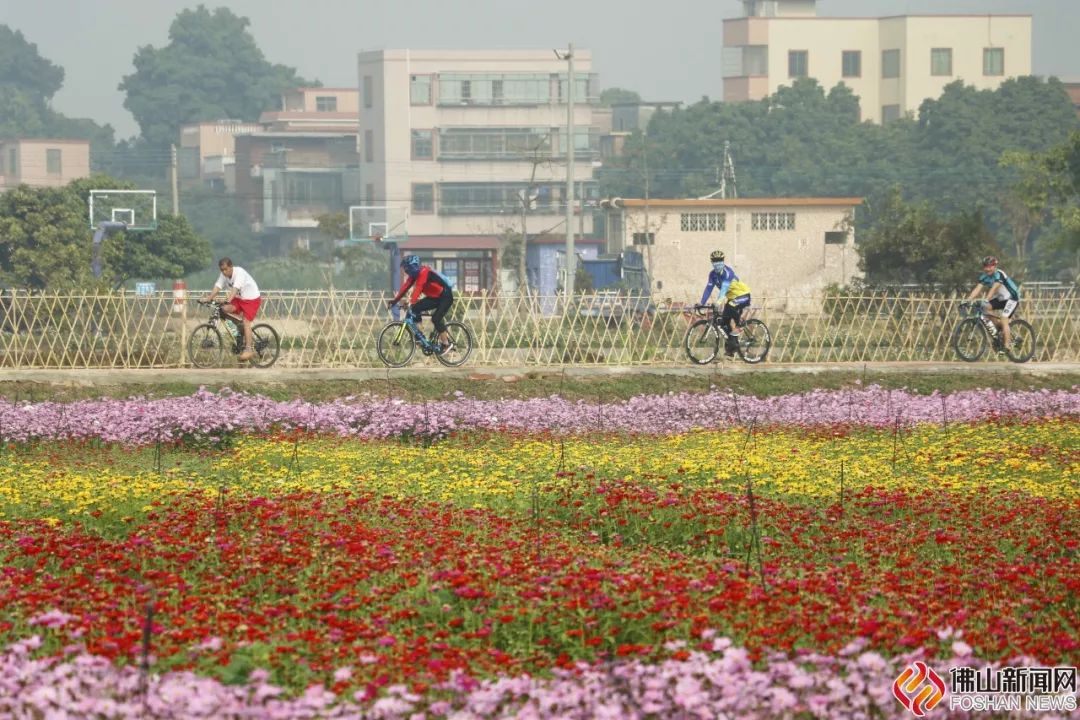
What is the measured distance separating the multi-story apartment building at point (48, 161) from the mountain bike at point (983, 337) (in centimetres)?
8639

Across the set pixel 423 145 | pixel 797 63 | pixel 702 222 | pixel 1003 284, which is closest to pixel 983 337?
pixel 1003 284

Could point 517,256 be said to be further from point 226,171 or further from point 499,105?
point 226,171

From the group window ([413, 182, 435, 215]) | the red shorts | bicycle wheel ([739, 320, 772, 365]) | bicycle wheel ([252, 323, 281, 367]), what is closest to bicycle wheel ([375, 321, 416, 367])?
bicycle wheel ([252, 323, 281, 367])

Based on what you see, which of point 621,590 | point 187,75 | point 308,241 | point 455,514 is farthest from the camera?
point 187,75

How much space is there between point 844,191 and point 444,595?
7748 centimetres

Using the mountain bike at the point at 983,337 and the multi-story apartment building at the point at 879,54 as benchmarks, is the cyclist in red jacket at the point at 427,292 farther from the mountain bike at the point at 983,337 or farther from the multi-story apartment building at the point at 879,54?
the multi-story apartment building at the point at 879,54

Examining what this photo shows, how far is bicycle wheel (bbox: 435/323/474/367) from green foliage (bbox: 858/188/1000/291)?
15.2 meters

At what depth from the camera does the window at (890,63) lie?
101756 mm

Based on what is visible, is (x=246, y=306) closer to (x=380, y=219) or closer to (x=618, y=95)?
(x=380, y=219)

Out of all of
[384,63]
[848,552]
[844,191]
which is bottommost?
[848,552]

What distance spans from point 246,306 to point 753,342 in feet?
21.7

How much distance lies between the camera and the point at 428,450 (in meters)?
13.9

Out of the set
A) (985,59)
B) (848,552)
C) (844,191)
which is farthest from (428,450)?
(985,59)

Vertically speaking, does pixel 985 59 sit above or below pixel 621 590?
above
